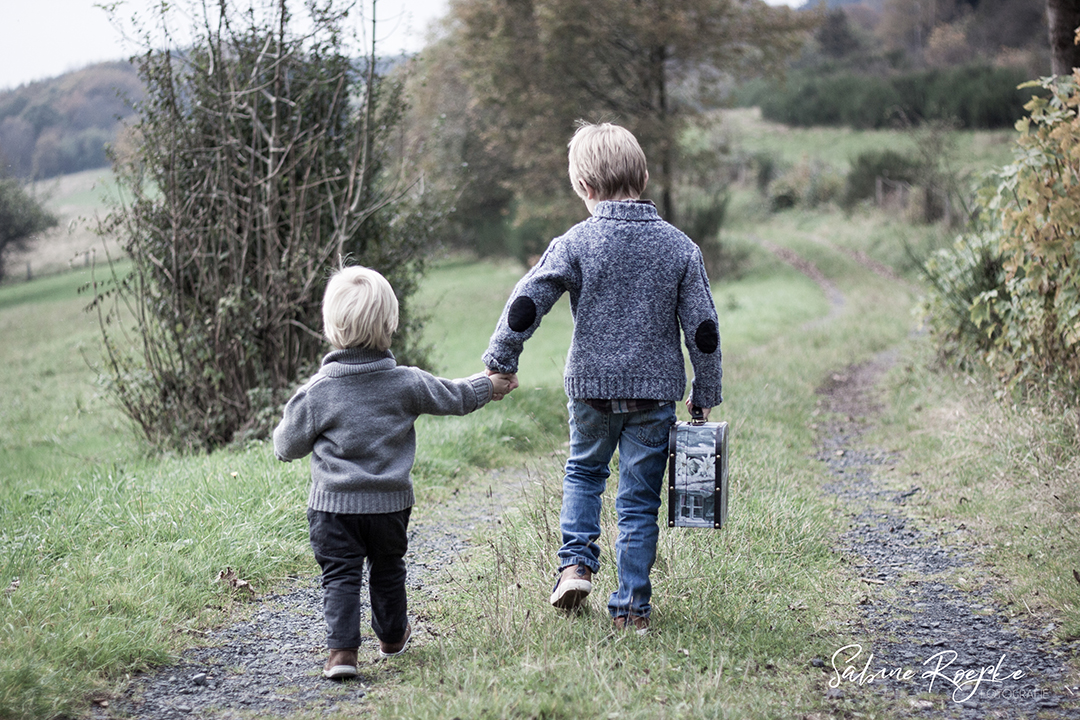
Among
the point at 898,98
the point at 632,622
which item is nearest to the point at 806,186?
the point at 898,98

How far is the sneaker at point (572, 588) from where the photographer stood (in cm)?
332

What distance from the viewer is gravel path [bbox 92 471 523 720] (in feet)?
9.60

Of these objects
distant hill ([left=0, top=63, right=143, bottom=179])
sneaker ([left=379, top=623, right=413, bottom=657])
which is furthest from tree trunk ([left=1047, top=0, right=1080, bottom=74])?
distant hill ([left=0, top=63, right=143, bottom=179])

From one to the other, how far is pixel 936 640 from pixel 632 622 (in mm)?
1219

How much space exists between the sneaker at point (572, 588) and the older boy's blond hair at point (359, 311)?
44.7 inches

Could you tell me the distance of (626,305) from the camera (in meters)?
3.32

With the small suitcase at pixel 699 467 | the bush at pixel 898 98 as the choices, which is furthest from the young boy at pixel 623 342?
the bush at pixel 898 98

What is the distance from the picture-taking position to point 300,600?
4004 mm

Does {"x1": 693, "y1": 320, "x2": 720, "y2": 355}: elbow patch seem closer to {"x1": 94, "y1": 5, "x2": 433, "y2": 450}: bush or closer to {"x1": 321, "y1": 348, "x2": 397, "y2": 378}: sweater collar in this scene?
{"x1": 321, "y1": 348, "x2": 397, "y2": 378}: sweater collar

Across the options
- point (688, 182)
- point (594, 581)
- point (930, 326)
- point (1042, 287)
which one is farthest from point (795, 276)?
point (594, 581)

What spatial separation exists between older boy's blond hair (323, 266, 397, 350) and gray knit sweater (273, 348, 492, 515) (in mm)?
60

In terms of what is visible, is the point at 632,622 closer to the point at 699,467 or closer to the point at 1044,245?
the point at 699,467

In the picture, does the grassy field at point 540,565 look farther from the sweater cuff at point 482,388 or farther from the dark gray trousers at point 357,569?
the sweater cuff at point 482,388

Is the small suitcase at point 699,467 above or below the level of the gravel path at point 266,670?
above
